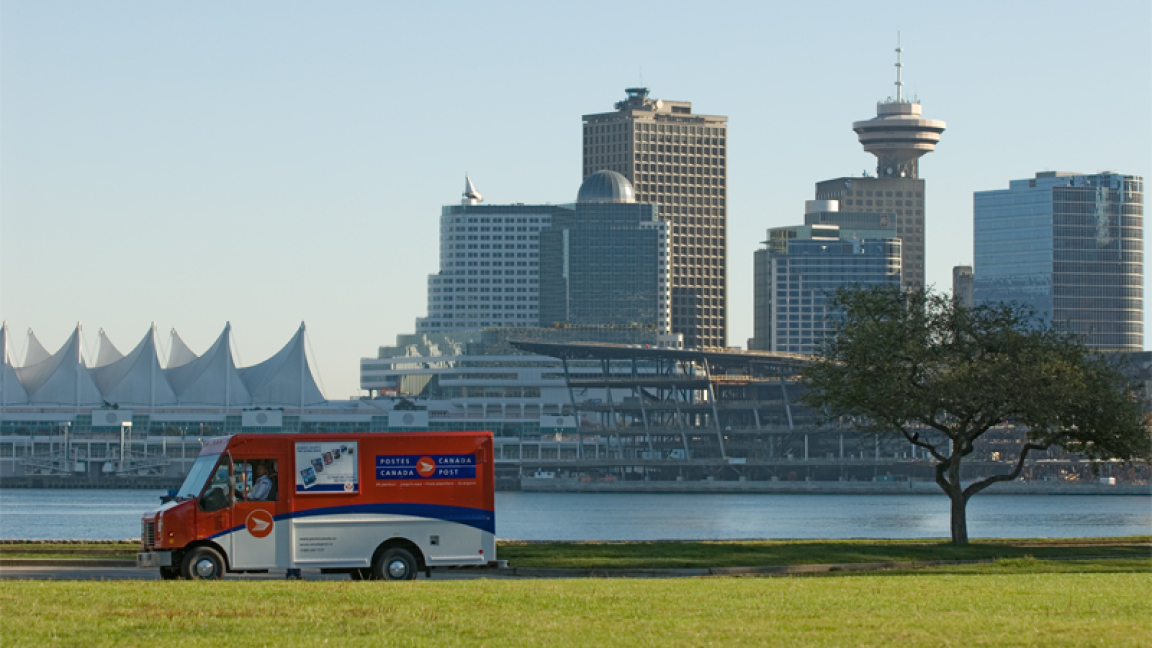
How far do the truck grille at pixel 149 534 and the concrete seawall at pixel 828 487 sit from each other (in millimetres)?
126072

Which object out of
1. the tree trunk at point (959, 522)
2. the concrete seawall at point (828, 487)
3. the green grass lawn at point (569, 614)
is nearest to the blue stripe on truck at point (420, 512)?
the green grass lawn at point (569, 614)

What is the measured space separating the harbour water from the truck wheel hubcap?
1466 inches

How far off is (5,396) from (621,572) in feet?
523

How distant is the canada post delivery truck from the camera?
2469 centimetres

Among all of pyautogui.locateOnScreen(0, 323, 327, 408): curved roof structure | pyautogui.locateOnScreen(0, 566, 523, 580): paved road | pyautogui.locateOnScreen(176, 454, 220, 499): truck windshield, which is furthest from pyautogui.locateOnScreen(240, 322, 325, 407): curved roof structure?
pyautogui.locateOnScreen(176, 454, 220, 499): truck windshield

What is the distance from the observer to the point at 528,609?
709 inches

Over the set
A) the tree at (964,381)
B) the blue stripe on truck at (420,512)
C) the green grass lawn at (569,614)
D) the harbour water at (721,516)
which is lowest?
the harbour water at (721,516)

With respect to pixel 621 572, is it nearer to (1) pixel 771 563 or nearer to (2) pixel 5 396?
(1) pixel 771 563

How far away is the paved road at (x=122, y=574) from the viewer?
26078 millimetres

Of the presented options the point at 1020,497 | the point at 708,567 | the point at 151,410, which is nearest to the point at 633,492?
the point at 1020,497

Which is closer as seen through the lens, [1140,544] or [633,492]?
[1140,544]

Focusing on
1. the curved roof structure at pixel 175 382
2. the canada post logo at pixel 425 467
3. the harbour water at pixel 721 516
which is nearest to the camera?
the canada post logo at pixel 425 467

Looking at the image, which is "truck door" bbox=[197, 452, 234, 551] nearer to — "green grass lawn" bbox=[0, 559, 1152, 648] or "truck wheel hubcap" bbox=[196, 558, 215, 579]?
"truck wheel hubcap" bbox=[196, 558, 215, 579]

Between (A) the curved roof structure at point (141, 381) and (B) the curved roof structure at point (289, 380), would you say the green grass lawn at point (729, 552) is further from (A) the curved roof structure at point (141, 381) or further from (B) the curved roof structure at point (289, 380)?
(A) the curved roof structure at point (141, 381)
